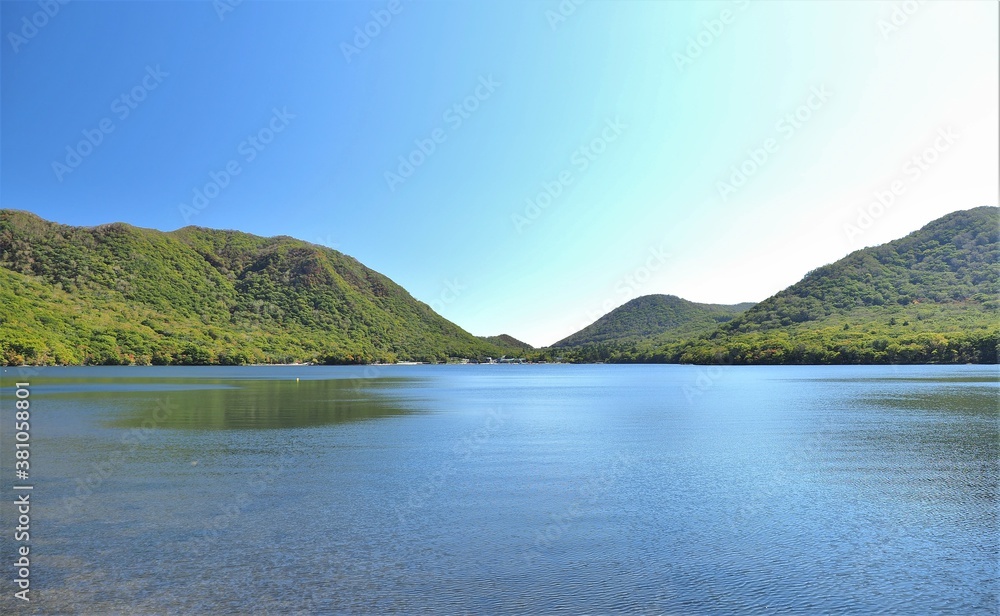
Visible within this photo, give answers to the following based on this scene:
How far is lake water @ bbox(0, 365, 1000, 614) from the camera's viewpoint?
11.8 metres

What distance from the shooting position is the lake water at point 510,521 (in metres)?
11.8

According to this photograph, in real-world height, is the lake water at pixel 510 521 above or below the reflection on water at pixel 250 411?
below

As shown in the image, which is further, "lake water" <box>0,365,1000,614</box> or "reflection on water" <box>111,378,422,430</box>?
"reflection on water" <box>111,378,422,430</box>

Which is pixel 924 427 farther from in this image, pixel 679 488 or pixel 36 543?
pixel 36 543

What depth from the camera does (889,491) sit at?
2048 cm

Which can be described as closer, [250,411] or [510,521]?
[510,521]

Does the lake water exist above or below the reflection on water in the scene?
below

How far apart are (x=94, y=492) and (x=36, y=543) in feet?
19.2

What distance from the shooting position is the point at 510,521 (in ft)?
55.6

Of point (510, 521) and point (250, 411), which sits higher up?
point (250, 411)

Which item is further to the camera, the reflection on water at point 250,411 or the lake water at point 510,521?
the reflection on water at point 250,411

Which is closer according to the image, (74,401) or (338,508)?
(338,508)

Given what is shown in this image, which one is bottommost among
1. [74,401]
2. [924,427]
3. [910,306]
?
[924,427]

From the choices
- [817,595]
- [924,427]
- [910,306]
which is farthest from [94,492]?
[910,306]
